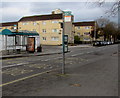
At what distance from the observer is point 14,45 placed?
18.8m

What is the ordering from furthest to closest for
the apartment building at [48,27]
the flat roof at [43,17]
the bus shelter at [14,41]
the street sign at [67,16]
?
the flat roof at [43,17], the apartment building at [48,27], the bus shelter at [14,41], the street sign at [67,16]

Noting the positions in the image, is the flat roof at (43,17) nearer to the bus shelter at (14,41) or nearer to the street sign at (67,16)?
the bus shelter at (14,41)

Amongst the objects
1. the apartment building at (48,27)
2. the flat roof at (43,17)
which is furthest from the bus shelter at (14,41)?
the flat roof at (43,17)

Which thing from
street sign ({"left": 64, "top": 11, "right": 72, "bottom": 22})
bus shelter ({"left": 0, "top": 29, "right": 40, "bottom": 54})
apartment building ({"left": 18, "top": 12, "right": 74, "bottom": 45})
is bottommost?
bus shelter ({"left": 0, "top": 29, "right": 40, "bottom": 54})

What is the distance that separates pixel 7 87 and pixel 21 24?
2202 inches

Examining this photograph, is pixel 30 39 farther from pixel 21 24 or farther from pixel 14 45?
pixel 21 24

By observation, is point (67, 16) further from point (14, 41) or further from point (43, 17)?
point (43, 17)

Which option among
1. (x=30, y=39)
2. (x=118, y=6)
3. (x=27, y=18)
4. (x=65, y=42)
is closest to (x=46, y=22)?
(x=27, y=18)

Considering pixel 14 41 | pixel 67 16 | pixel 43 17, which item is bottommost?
pixel 14 41

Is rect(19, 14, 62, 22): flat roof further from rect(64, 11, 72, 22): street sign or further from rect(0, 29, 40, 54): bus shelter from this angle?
rect(64, 11, 72, 22): street sign

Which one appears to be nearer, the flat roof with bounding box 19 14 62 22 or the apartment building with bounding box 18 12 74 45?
the apartment building with bounding box 18 12 74 45

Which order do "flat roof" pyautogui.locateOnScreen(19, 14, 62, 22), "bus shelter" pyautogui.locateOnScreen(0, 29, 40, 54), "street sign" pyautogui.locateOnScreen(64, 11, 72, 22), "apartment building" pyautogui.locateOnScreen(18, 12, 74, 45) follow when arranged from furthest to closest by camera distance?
"flat roof" pyautogui.locateOnScreen(19, 14, 62, 22) < "apartment building" pyautogui.locateOnScreen(18, 12, 74, 45) < "bus shelter" pyautogui.locateOnScreen(0, 29, 40, 54) < "street sign" pyautogui.locateOnScreen(64, 11, 72, 22)

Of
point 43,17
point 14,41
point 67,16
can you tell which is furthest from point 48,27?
point 67,16

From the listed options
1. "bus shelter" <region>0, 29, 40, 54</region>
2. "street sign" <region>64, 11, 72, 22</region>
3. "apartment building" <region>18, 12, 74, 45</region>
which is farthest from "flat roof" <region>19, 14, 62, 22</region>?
"street sign" <region>64, 11, 72, 22</region>
